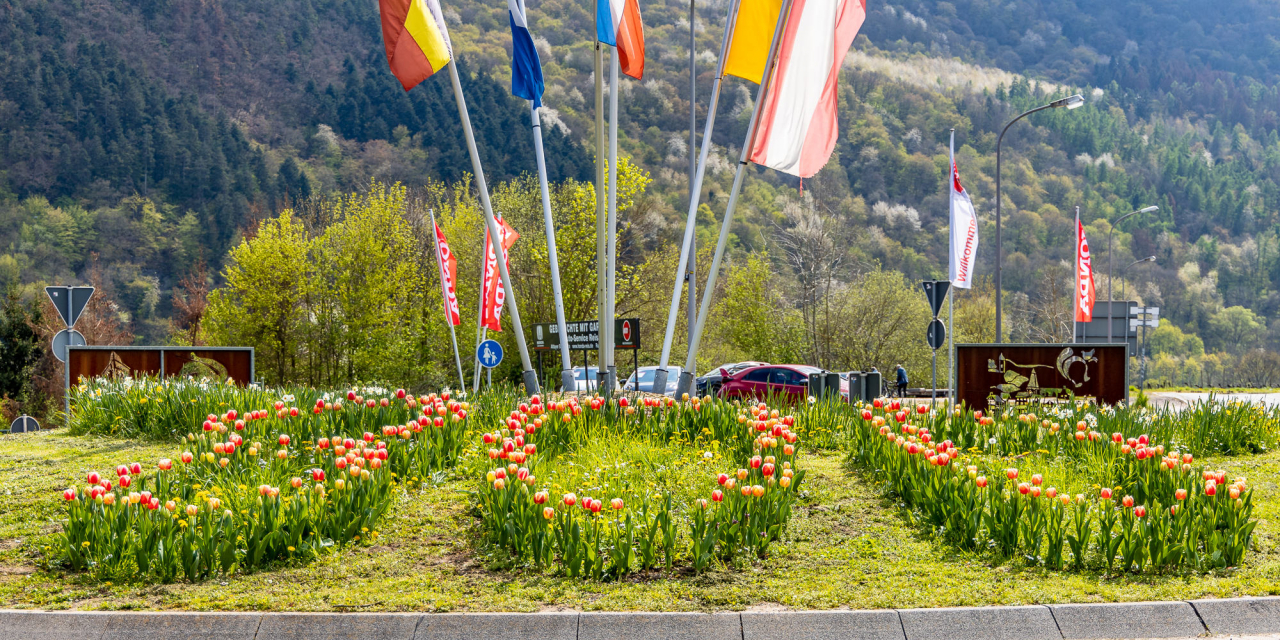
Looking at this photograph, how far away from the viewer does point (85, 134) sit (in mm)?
82188

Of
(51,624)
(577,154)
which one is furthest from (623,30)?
(577,154)

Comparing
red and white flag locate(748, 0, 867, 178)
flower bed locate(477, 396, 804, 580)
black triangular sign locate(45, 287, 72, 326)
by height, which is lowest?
flower bed locate(477, 396, 804, 580)

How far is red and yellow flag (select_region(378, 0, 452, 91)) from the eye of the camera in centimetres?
1019

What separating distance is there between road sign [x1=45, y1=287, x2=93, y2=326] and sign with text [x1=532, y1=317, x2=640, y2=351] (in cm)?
725

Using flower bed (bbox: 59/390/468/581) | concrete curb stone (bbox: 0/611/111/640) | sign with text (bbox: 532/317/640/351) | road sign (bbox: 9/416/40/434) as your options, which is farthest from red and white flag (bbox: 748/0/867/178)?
road sign (bbox: 9/416/40/434)

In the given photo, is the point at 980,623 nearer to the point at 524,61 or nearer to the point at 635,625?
the point at 635,625

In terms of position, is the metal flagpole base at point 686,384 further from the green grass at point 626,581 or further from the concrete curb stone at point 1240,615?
the concrete curb stone at point 1240,615

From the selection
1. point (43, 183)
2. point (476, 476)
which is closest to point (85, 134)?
point (43, 183)

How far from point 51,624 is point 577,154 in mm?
81698

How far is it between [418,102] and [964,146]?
61.7m

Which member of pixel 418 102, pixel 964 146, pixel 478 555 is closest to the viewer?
pixel 478 555

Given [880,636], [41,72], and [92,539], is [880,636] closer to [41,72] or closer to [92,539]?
[92,539]

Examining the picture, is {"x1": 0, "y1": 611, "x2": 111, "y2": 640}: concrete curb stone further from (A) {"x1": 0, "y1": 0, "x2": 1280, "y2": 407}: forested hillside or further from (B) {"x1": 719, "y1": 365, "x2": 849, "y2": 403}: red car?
(A) {"x1": 0, "y1": 0, "x2": 1280, "y2": 407}: forested hillside

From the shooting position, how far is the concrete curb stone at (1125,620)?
5.27m
